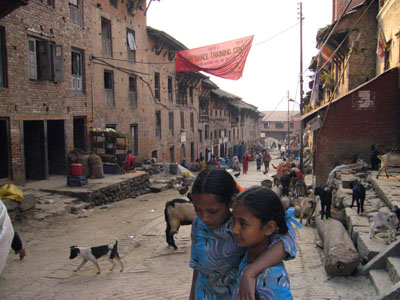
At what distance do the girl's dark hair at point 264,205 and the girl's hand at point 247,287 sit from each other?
0.31m

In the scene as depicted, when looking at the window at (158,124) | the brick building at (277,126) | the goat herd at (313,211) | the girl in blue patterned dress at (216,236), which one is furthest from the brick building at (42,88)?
the brick building at (277,126)

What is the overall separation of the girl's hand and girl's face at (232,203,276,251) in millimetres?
179

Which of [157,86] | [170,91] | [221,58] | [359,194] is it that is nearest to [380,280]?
[359,194]

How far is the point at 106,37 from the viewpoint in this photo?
1953 cm

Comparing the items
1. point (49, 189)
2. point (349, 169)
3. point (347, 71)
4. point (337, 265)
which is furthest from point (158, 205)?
point (347, 71)

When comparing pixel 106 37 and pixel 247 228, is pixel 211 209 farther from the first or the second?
pixel 106 37

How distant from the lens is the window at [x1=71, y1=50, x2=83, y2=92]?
1669 centimetres

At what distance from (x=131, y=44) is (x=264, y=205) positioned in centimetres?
2084

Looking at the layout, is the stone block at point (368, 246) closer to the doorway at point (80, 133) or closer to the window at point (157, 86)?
the doorway at point (80, 133)

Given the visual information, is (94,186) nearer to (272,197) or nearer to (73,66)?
(73,66)

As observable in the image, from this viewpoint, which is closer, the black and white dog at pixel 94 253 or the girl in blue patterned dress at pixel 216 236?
the girl in blue patterned dress at pixel 216 236

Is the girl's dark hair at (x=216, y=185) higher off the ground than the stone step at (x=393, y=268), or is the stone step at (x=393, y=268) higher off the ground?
the girl's dark hair at (x=216, y=185)

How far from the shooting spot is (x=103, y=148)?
17.7 metres

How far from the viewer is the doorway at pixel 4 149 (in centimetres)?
1270
